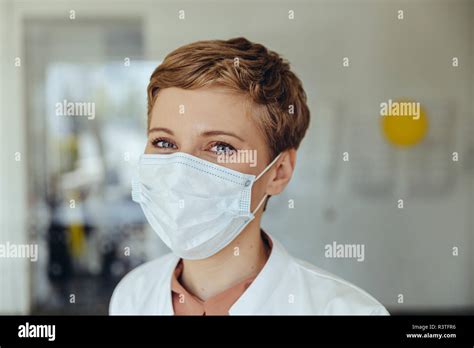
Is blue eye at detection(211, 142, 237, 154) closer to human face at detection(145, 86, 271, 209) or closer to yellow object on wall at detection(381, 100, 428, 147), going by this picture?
human face at detection(145, 86, 271, 209)

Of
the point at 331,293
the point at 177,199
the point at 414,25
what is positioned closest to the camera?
the point at 177,199

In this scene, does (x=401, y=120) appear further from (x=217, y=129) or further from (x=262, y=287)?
(x=262, y=287)

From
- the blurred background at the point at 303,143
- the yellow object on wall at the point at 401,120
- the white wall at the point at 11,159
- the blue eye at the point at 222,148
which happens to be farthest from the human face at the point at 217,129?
the white wall at the point at 11,159

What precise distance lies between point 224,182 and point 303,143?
0.40 metres

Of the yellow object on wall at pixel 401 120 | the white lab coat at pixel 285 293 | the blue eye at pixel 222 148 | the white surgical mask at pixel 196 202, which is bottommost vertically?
the white lab coat at pixel 285 293

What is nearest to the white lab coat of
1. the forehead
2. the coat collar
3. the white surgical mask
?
the coat collar

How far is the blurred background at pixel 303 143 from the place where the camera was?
214cm

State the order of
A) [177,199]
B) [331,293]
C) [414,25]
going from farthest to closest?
[414,25], [331,293], [177,199]

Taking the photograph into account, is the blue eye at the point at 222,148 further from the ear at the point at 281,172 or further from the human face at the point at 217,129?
the ear at the point at 281,172

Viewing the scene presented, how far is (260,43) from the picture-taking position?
2066 mm

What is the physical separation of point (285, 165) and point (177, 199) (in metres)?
0.44

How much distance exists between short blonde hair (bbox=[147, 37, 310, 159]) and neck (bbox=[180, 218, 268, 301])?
13.0 inches

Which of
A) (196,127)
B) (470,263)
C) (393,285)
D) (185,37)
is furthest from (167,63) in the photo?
(470,263)

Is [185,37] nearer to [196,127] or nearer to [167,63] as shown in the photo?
[167,63]
